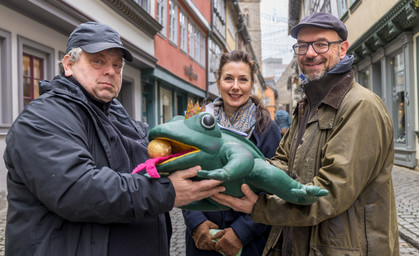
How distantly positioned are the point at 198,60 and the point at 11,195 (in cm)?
1621

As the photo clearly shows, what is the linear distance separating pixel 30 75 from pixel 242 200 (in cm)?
598

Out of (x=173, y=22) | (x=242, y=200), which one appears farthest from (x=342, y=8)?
(x=242, y=200)

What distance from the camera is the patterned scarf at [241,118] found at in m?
2.33

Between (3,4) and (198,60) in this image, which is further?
(198,60)

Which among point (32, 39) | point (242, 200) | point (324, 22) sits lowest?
point (242, 200)

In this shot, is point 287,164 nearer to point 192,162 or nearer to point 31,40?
point 192,162

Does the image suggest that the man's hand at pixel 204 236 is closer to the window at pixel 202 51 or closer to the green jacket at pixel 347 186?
the green jacket at pixel 347 186

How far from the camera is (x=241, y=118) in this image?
7.88ft

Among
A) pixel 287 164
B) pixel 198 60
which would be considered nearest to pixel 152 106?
pixel 198 60

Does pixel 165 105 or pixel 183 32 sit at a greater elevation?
pixel 183 32

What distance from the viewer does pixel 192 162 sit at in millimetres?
1367

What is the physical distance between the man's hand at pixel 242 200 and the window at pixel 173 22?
1199cm

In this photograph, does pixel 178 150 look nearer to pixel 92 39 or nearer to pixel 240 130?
pixel 92 39

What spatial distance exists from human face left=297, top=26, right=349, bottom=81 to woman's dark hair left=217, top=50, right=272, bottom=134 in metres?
0.50
